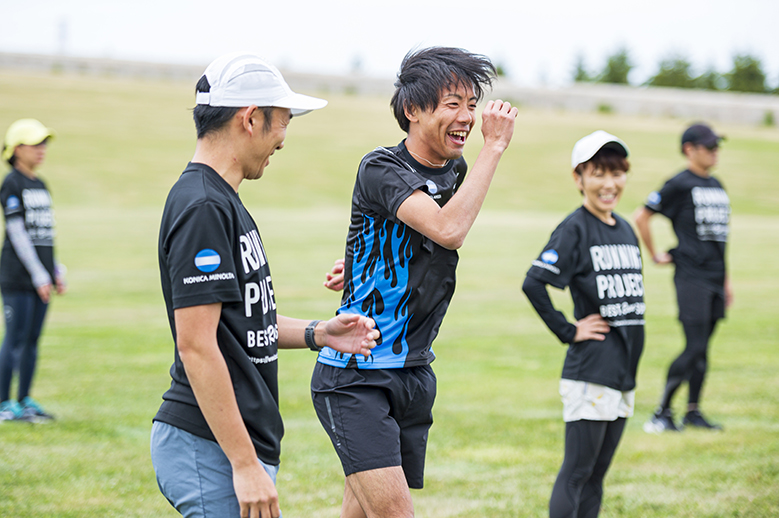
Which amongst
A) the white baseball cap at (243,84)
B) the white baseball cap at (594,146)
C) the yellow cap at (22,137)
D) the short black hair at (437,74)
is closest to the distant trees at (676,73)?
the yellow cap at (22,137)

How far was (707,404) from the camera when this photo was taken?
24.3ft

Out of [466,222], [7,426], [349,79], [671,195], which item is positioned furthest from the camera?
[349,79]

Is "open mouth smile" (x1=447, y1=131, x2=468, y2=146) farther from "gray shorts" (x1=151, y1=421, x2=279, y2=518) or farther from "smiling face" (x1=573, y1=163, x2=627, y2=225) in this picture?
"gray shorts" (x1=151, y1=421, x2=279, y2=518)

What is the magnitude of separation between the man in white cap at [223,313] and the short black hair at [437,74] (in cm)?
66

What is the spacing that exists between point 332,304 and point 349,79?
63491 millimetres

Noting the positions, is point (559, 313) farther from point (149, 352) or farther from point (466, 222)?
point (149, 352)

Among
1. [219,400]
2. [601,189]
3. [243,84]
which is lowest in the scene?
[219,400]

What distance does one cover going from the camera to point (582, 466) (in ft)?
12.3

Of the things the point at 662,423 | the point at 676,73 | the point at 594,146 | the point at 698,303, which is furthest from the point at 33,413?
the point at 676,73

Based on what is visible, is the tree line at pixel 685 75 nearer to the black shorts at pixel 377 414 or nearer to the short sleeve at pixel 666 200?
the short sleeve at pixel 666 200

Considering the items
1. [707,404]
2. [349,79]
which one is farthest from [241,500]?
[349,79]

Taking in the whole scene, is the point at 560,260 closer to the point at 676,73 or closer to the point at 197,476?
the point at 197,476

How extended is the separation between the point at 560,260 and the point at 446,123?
127cm

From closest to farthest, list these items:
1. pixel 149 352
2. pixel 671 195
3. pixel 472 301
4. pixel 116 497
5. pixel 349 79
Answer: pixel 116 497 → pixel 671 195 → pixel 149 352 → pixel 472 301 → pixel 349 79
